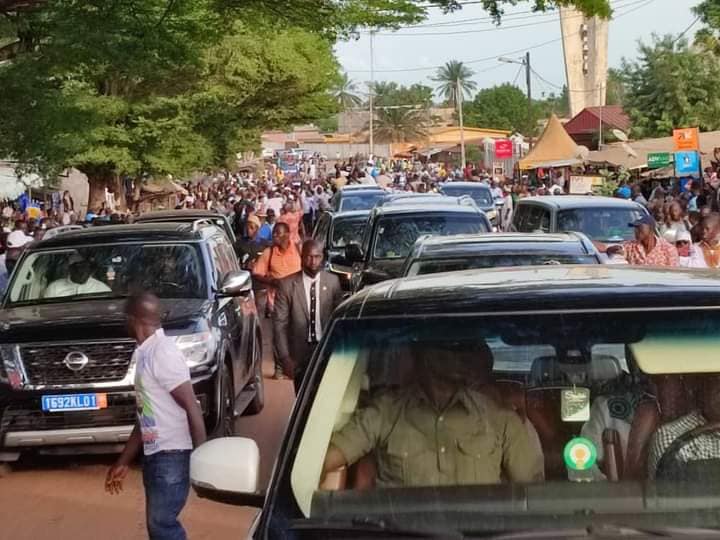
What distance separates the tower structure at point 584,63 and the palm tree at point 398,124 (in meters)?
39.9

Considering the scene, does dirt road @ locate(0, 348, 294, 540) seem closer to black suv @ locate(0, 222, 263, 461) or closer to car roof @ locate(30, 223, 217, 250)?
black suv @ locate(0, 222, 263, 461)

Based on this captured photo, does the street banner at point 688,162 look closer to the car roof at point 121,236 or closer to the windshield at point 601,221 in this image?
the windshield at point 601,221

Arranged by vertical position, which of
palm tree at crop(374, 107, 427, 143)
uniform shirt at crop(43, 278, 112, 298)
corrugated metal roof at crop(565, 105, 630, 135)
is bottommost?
palm tree at crop(374, 107, 427, 143)

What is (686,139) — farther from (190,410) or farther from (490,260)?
(190,410)

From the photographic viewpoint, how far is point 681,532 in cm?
306

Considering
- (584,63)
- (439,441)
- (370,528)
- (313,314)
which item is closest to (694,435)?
(439,441)

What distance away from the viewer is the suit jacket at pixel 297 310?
9.47m

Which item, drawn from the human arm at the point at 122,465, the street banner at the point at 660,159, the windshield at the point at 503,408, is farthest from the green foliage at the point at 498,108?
the windshield at the point at 503,408

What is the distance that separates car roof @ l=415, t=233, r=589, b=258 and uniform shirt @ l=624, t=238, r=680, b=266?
2.56ft

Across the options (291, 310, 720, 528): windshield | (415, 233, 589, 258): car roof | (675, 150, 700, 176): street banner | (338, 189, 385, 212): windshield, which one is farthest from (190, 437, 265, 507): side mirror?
(675, 150, 700, 176): street banner

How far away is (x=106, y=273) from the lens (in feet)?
34.1

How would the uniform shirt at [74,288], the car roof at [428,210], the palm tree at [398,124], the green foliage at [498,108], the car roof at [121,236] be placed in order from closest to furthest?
the uniform shirt at [74,288] → the car roof at [121,236] → the car roof at [428,210] → the palm tree at [398,124] → the green foliage at [498,108]

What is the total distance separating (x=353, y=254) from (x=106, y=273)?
13.0 feet

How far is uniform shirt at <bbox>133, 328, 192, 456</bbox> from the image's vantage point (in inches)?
229
